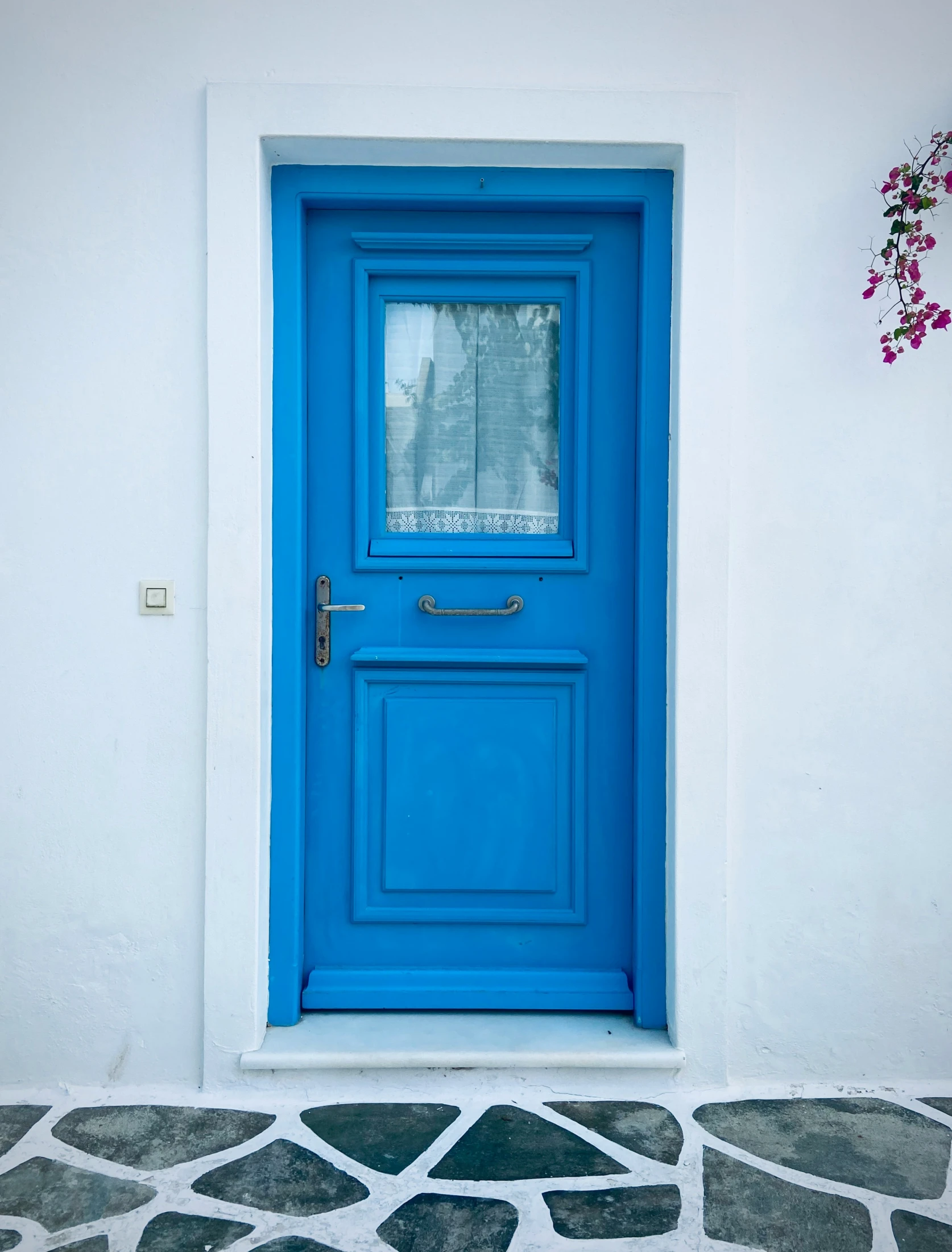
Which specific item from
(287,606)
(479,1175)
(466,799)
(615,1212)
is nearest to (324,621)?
(287,606)

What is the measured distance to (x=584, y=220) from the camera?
238cm

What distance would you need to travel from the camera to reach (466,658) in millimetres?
2383

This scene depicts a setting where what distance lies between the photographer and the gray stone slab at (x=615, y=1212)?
1717mm

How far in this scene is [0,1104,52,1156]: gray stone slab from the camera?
200 cm

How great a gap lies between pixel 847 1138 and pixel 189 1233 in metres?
1.41

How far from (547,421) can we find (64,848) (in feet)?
5.42

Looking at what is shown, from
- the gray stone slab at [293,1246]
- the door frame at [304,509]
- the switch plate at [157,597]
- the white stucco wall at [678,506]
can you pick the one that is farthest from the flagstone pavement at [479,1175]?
the switch plate at [157,597]

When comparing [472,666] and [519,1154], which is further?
[472,666]

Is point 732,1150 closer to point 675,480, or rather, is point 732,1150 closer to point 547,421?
point 675,480

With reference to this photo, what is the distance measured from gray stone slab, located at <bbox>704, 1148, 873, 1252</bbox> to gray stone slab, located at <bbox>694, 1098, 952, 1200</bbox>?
0.08 m

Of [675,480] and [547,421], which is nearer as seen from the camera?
[675,480]

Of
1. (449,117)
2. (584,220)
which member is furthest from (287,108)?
(584,220)

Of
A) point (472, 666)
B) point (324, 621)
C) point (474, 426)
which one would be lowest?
point (472, 666)

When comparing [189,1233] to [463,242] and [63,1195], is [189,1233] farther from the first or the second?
[463,242]
